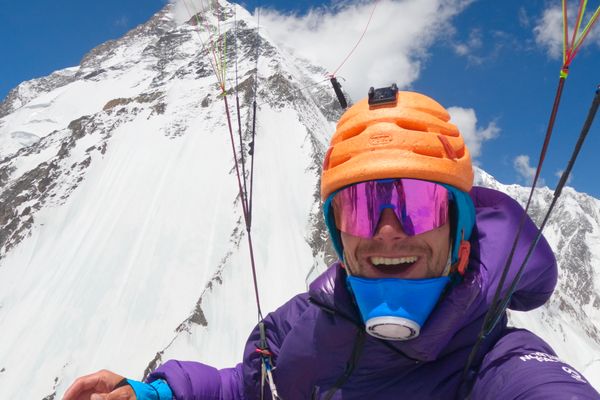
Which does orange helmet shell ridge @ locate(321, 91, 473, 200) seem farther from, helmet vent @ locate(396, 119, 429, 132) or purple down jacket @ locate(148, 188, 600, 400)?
purple down jacket @ locate(148, 188, 600, 400)

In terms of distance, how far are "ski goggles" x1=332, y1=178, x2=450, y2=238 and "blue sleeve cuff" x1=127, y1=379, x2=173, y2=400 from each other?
153 centimetres

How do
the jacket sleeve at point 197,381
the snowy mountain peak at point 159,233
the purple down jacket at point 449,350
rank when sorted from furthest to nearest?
1. the snowy mountain peak at point 159,233
2. the jacket sleeve at point 197,381
3. the purple down jacket at point 449,350

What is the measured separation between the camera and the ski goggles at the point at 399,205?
210cm

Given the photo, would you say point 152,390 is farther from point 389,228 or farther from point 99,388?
point 389,228

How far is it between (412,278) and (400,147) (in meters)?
0.62

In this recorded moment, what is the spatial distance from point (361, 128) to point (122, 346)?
44.3 metres

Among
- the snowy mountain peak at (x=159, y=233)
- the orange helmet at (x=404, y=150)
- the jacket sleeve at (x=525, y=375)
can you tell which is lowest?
the jacket sleeve at (x=525, y=375)

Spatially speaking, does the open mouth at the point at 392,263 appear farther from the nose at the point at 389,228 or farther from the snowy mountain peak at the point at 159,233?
the snowy mountain peak at the point at 159,233

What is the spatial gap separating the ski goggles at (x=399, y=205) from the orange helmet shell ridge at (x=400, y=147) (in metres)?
0.09

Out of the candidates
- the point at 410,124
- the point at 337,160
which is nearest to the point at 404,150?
the point at 410,124

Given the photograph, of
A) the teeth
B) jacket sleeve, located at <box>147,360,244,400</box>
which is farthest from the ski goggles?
jacket sleeve, located at <box>147,360,244,400</box>

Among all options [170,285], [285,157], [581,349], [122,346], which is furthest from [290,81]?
[581,349]

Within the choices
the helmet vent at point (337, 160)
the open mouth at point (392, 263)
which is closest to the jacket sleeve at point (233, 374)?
the open mouth at point (392, 263)

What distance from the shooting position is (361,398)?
7.18 feet
